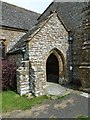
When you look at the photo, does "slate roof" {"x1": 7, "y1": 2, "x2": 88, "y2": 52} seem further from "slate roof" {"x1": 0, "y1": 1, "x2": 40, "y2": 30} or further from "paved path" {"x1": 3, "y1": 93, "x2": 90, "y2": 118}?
"paved path" {"x1": 3, "y1": 93, "x2": 90, "y2": 118}

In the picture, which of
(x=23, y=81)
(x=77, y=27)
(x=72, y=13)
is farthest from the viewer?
(x=72, y=13)

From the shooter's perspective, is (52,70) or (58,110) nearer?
(58,110)

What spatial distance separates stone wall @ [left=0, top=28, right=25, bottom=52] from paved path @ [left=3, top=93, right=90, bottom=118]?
29.6ft

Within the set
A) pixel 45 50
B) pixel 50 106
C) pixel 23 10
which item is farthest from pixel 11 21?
pixel 50 106

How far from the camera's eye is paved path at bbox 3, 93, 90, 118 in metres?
7.84

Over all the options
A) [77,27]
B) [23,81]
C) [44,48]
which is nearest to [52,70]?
[44,48]

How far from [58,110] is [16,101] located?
2655 millimetres

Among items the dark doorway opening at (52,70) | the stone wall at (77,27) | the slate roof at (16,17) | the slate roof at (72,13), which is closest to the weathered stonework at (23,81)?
the stone wall at (77,27)

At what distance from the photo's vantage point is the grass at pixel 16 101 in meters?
8.87

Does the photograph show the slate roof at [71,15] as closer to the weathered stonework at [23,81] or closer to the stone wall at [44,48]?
the stone wall at [44,48]

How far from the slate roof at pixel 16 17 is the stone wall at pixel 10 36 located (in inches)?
20.3

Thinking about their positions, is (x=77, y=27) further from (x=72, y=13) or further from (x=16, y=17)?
(x=16, y=17)

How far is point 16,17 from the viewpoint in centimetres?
1967

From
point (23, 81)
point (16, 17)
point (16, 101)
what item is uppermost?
point (16, 17)
